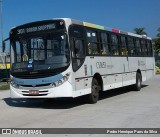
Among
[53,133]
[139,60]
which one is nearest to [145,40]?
[139,60]

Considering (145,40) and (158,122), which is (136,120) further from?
(145,40)

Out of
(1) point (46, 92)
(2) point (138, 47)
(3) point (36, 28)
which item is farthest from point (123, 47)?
(1) point (46, 92)

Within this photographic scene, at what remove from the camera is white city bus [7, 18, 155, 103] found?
12234 millimetres

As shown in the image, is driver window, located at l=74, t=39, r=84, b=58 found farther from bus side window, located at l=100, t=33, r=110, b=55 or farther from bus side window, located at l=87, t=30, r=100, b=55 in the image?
bus side window, located at l=100, t=33, r=110, b=55

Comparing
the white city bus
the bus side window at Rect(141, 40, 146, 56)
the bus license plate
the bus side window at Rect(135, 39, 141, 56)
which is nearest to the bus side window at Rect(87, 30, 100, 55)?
the white city bus

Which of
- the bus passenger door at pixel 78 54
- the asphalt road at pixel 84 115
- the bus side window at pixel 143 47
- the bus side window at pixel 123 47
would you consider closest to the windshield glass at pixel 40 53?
the bus passenger door at pixel 78 54

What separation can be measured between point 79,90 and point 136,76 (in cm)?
734

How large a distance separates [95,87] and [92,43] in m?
1.66

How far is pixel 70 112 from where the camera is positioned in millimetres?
11672

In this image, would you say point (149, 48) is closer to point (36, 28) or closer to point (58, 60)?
point (36, 28)

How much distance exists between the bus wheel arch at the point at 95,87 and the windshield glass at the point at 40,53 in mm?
2098

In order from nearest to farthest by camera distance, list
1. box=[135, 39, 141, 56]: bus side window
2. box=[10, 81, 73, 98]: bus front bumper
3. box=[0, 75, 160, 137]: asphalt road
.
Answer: box=[0, 75, 160, 137]: asphalt road, box=[10, 81, 73, 98]: bus front bumper, box=[135, 39, 141, 56]: bus side window

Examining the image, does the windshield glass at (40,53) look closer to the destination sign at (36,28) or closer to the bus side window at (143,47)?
the destination sign at (36,28)

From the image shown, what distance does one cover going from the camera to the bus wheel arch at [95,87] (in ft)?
45.2
